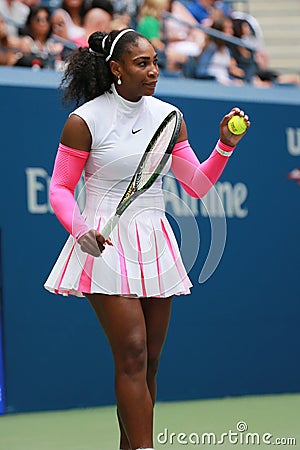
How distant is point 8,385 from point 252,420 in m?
1.65

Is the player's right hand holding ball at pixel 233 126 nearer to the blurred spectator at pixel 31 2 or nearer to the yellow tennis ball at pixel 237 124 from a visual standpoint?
the yellow tennis ball at pixel 237 124

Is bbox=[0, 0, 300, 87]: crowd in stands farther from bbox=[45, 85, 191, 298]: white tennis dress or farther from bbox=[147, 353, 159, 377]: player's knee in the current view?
bbox=[147, 353, 159, 377]: player's knee

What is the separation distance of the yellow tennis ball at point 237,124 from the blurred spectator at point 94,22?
475 cm

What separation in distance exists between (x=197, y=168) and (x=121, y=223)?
408 millimetres

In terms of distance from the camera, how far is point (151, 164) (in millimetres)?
4102

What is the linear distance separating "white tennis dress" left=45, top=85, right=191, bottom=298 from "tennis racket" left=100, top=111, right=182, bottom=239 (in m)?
0.06

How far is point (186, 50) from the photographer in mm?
9586

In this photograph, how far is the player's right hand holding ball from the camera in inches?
164

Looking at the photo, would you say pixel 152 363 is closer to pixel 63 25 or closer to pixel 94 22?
pixel 63 25

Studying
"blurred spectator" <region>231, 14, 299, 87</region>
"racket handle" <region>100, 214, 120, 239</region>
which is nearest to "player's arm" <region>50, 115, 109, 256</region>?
"racket handle" <region>100, 214, 120, 239</region>

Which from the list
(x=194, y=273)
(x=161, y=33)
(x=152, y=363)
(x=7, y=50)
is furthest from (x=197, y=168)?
(x=161, y=33)

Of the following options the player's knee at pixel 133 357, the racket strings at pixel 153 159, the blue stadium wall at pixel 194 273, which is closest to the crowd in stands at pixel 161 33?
the blue stadium wall at pixel 194 273

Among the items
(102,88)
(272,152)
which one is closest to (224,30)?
(272,152)

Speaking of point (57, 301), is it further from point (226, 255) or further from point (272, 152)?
point (272, 152)
